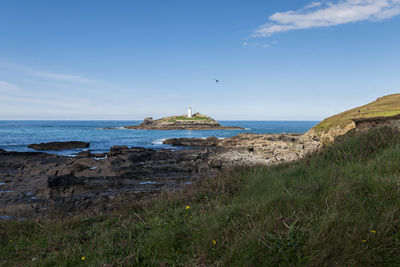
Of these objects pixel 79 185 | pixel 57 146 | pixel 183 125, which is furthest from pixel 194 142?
pixel 183 125

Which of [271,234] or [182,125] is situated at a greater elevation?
[182,125]

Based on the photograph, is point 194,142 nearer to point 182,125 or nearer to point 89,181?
point 89,181

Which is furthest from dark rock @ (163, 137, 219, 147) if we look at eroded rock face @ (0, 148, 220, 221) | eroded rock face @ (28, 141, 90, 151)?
eroded rock face @ (0, 148, 220, 221)

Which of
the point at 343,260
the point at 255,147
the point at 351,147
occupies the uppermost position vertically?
the point at 351,147

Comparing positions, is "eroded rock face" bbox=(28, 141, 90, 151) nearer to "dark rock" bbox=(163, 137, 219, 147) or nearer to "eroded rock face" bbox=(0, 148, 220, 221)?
"eroded rock face" bbox=(0, 148, 220, 221)

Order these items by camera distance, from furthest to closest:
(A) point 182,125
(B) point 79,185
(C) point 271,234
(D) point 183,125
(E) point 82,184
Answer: (A) point 182,125 → (D) point 183,125 → (E) point 82,184 → (B) point 79,185 → (C) point 271,234

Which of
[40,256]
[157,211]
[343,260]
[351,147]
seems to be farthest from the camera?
[351,147]

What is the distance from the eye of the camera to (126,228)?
16.4 ft

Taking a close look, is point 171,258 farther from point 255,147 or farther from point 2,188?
point 255,147

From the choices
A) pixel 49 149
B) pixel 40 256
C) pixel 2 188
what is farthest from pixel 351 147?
pixel 49 149

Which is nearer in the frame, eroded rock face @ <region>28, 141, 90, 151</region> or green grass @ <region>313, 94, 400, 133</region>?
green grass @ <region>313, 94, 400, 133</region>

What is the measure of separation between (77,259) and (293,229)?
355 centimetres

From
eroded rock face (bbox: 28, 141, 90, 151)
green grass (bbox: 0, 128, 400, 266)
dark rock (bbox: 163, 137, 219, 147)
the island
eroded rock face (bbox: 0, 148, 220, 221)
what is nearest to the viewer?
green grass (bbox: 0, 128, 400, 266)

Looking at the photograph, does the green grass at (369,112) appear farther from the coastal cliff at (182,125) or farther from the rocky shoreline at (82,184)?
the coastal cliff at (182,125)
